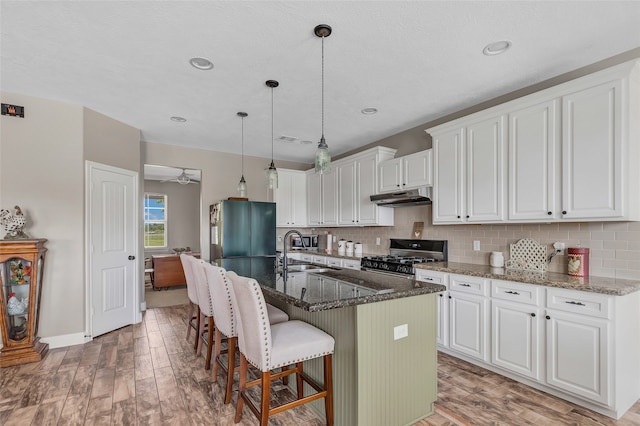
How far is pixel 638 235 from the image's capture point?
2.43 m

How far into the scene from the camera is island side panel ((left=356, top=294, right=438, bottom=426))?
1.84m

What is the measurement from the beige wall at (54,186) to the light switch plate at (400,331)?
360cm

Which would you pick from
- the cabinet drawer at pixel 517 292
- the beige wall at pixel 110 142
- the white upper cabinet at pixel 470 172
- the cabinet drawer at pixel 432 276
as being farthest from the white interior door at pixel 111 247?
the cabinet drawer at pixel 517 292

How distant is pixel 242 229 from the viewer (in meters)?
5.22

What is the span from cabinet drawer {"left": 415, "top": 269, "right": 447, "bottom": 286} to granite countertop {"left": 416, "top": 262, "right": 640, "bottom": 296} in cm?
6

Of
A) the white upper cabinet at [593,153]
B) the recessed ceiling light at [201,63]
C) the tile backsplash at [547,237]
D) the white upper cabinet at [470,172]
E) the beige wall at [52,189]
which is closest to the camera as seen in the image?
the white upper cabinet at [593,153]

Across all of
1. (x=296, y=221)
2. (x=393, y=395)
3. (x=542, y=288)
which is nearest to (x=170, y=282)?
(x=296, y=221)

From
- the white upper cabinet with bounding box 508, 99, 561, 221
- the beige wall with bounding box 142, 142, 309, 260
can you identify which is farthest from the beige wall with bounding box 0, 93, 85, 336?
the white upper cabinet with bounding box 508, 99, 561, 221

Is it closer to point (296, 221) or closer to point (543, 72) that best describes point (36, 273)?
point (296, 221)

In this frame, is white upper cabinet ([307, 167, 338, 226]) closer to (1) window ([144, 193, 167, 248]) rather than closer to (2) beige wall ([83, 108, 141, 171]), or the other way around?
(2) beige wall ([83, 108, 141, 171])

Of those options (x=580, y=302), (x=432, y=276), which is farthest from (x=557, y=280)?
(x=432, y=276)

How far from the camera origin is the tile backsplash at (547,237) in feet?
8.17

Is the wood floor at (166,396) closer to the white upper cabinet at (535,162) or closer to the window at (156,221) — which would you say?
the white upper cabinet at (535,162)

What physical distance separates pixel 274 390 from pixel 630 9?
3.58 m
